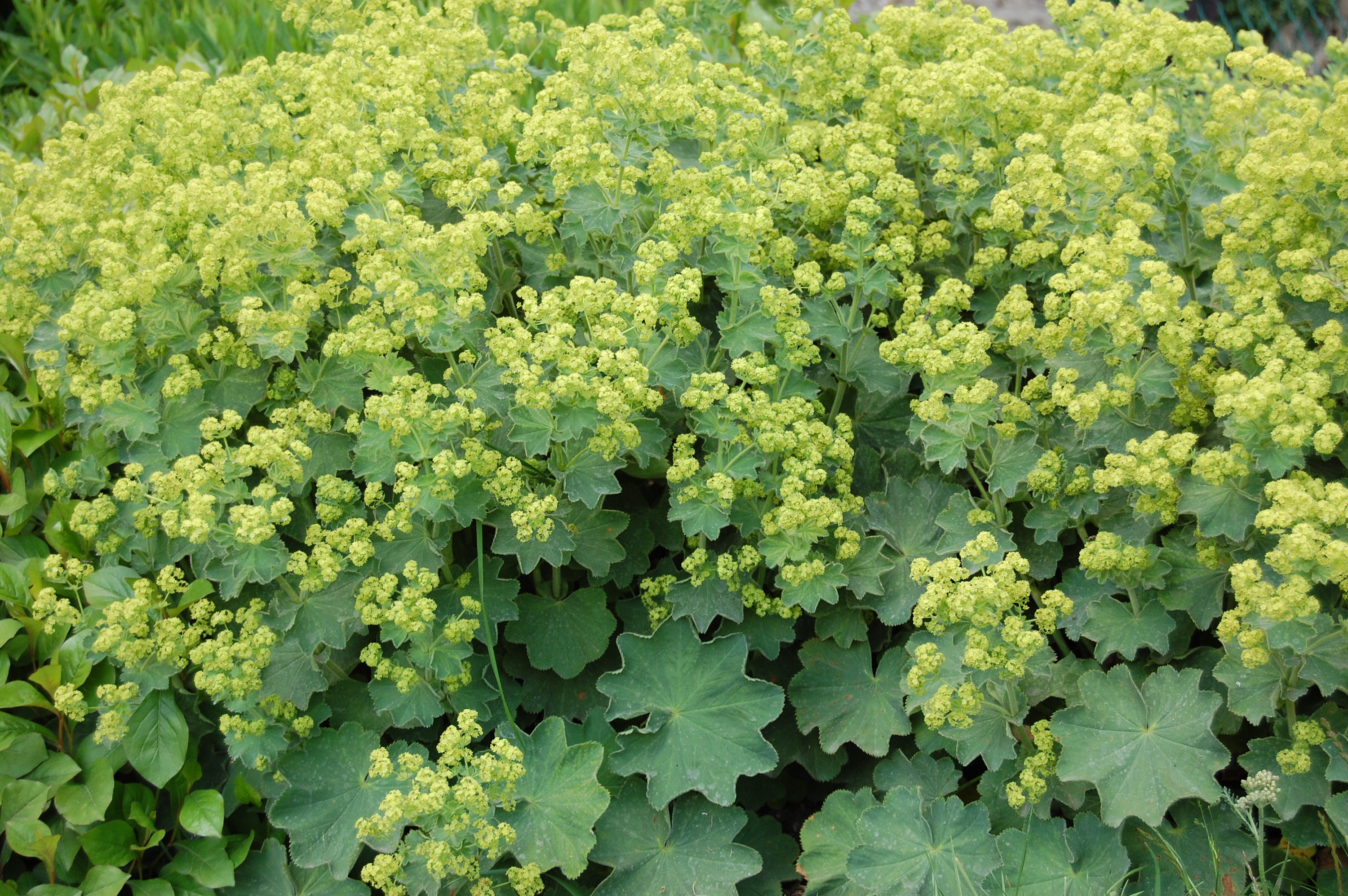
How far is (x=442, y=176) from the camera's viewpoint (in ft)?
13.8

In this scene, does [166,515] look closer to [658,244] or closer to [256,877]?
[256,877]

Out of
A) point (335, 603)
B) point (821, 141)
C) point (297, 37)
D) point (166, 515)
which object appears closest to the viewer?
point (166, 515)

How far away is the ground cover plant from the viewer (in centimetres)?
335

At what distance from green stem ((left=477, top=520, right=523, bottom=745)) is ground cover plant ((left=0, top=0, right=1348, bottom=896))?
1.8 inches

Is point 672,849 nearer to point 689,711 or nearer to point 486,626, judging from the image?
point 689,711

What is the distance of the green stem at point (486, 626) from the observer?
11.9 feet

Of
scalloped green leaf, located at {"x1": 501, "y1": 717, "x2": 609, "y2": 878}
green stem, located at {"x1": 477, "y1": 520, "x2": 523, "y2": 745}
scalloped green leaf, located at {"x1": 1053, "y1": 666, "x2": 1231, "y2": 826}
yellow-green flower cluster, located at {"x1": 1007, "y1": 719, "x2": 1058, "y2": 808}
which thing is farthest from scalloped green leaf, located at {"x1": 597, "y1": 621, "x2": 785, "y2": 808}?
scalloped green leaf, located at {"x1": 1053, "y1": 666, "x2": 1231, "y2": 826}

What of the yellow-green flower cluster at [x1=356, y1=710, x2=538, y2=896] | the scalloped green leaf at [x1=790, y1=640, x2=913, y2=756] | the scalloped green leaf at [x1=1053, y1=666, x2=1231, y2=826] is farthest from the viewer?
the scalloped green leaf at [x1=790, y1=640, x2=913, y2=756]

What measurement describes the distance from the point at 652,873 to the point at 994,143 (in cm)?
307

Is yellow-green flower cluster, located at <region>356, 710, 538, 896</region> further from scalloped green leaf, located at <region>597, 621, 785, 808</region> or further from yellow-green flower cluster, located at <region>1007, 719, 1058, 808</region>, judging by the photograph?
yellow-green flower cluster, located at <region>1007, 719, 1058, 808</region>

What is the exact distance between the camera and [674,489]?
369 cm

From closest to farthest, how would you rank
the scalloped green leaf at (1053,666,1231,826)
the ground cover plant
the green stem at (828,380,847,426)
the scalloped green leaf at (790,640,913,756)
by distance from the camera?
the scalloped green leaf at (1053,666,1231,826) < the ground cover plant < the scalloped green leaf at (790,640,913,756) < the green stem at (828,380,847,426)

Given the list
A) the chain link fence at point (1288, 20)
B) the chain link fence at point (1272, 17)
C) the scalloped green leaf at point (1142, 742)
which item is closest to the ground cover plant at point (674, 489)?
the scalloped green leaf at point (1142, 742)

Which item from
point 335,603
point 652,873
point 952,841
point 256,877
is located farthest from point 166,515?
point 952,841
